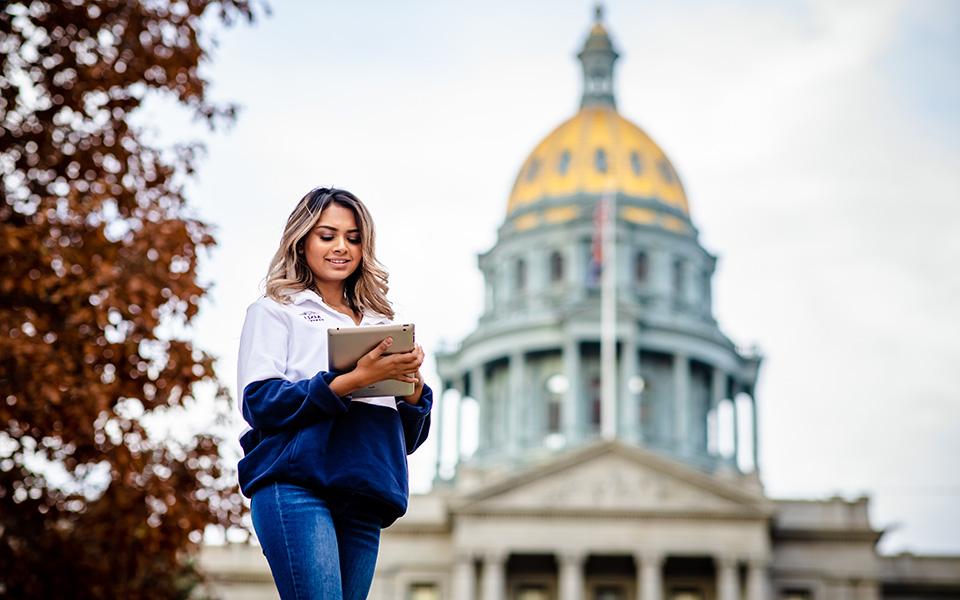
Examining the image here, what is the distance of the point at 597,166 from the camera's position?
84500 millimetres

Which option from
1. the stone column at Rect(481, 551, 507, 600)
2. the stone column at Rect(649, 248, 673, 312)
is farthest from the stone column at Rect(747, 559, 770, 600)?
the stone column at Rect(649, 248, 673, 312)

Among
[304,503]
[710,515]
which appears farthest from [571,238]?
[304,503]

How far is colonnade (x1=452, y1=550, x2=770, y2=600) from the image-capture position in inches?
2415

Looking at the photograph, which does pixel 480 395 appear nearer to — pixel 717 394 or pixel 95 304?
pixel 717 394

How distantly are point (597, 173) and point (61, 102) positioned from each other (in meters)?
70.7

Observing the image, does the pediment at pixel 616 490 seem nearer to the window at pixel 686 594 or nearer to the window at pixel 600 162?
the window at pixel 686 594

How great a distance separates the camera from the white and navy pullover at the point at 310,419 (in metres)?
4.70

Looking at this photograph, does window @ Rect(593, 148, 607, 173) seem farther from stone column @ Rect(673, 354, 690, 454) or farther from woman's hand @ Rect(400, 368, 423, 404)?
woman's hand @ Rect(400, 368, 423, 404)

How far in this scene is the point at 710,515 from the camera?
6216 centimetres

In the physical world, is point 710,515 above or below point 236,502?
above

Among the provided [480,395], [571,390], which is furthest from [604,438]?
[480,395]

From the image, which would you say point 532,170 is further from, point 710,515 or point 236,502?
point 236,502

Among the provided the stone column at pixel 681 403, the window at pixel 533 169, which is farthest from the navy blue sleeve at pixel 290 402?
the window at pixel 533 169

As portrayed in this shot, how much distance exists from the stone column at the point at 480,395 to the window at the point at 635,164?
14517 millimetres
